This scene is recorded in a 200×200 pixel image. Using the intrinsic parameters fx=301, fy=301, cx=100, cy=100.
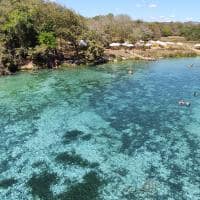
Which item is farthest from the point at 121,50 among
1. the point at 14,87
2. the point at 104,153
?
the point at 104,153

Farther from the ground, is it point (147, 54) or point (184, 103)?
point (184, 103)

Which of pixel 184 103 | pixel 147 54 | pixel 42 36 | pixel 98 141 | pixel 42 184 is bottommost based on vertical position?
pixel 147 54

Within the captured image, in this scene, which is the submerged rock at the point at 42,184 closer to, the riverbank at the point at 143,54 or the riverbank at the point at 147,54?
the riverbank at the point at 143,54

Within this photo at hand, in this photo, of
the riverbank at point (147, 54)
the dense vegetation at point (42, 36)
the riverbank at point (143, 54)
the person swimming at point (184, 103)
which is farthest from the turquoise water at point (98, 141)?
the riverbank at point (147, 54)

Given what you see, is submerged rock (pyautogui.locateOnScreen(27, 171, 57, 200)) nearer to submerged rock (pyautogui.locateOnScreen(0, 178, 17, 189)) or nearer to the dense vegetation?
submerged rock (pyautogui.locateOnScreen(0, 178, 17, 189))

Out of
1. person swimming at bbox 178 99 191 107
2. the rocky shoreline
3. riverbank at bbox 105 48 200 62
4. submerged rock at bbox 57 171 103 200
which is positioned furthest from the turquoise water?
riverbank at bbox 105 48 200 62

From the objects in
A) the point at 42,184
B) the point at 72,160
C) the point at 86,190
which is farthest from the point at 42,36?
the point at 86,190

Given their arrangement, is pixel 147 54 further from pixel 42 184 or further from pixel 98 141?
pixel 42 184

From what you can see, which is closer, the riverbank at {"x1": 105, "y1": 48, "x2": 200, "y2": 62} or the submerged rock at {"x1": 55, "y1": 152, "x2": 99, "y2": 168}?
the submerged rock at {"x1": 55, "y1": 152, "x2": 99, "y2": 168}
